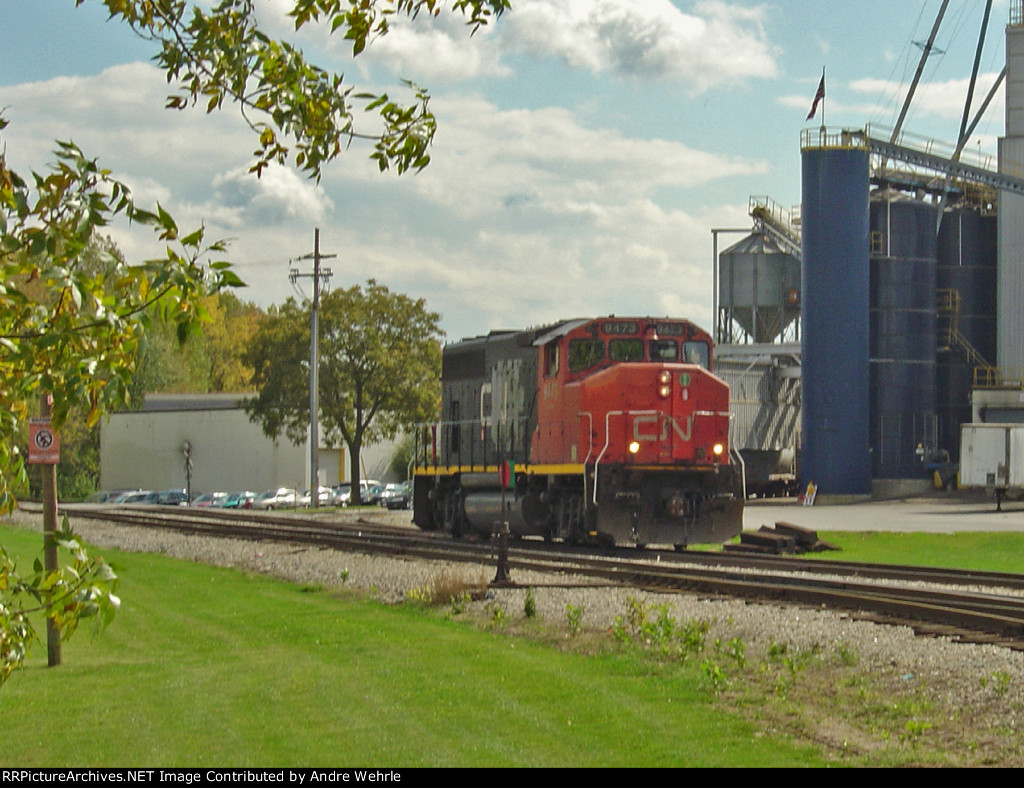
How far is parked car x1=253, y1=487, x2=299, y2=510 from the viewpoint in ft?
194

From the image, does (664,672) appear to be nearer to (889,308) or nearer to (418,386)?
(418,386)

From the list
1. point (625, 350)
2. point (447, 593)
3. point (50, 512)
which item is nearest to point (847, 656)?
point (447, 593)

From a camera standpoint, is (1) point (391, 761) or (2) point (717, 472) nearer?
(1) point (391, 761)

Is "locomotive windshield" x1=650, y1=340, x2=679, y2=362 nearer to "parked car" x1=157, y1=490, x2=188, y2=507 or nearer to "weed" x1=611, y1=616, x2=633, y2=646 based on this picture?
"weed" x1=611, y1=616, x2=633, y2=646

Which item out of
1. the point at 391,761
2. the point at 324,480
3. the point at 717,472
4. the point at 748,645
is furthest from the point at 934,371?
the point at 391,761

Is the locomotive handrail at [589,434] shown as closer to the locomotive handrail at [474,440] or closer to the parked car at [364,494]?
the locomotive handrail at [474,440]

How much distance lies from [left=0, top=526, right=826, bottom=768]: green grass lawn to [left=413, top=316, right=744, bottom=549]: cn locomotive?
863 centimetres

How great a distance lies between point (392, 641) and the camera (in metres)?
12.9

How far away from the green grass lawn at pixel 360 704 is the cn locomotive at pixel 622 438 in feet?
28.3

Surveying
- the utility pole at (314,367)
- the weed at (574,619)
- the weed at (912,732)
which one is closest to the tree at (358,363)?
the utility pole at (314,367)

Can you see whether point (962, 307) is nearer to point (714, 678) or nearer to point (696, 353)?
point (696, 353)

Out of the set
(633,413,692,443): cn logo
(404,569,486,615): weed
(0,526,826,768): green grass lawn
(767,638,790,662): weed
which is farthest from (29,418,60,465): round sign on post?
(633,413,692,443): cn logo

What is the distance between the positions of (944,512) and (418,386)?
2074cm

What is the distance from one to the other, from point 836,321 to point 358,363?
68.6ft
